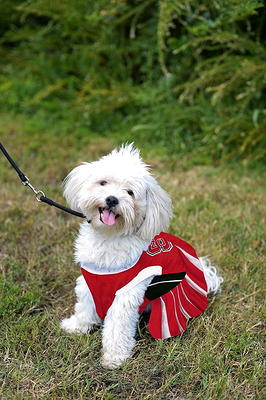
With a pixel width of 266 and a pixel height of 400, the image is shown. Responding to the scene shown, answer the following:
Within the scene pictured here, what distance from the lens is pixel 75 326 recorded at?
285 cm

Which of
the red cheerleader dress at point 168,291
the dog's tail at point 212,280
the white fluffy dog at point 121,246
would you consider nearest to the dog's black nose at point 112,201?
the white fluffy dog at point 121,246

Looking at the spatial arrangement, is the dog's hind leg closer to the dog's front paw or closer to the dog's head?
the dog's front paw

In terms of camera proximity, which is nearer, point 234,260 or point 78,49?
point 234,260

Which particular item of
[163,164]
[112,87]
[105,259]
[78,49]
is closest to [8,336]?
[105,259]

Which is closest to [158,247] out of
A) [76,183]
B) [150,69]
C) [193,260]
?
[193,260]

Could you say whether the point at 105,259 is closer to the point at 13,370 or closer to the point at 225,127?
the point at 13,370

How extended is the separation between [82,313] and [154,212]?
745 mm

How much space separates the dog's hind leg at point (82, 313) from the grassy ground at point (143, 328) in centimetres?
8

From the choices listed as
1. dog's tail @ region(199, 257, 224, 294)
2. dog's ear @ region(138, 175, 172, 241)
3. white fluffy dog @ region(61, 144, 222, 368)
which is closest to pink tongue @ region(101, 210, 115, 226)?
white fluffy dog @ region(61, 144, 222, 368)

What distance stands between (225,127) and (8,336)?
11.0 feet

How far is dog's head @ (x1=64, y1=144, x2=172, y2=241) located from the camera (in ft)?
8.25

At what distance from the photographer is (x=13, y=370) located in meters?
2.49

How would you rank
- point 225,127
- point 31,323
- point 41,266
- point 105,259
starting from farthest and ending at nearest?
point 225,127
point 41,266
point 31,323
point 105,259

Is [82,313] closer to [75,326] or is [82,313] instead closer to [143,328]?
[75,326]
